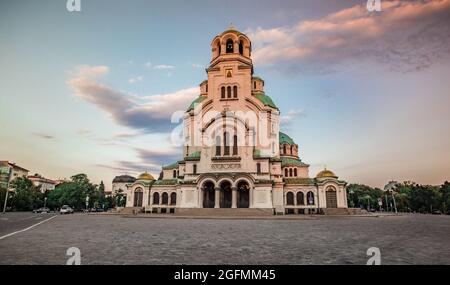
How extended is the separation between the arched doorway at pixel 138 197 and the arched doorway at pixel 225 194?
15.2 m

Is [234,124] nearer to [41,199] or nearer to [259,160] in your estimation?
[259,160]

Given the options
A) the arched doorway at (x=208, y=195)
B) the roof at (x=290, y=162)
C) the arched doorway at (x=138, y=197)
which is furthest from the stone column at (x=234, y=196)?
the arched doorway at (x=138, y=197)

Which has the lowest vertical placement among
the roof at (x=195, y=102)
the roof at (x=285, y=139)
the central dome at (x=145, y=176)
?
the central dome at (x=145, y=176)

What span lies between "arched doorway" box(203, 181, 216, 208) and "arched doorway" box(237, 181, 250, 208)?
383 cm

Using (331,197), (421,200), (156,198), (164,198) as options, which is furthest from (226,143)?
(421,200)

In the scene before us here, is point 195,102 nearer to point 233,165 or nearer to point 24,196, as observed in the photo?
point 233,165

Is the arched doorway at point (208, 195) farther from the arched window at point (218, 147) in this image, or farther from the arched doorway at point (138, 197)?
the arched doorway at point (138, 197)

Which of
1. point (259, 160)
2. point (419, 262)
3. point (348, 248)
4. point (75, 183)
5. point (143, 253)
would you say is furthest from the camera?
point (75, 183)

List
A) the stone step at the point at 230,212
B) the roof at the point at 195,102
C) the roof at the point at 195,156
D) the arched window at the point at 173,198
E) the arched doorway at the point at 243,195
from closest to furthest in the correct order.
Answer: the stone step at the point at 230,212, the arched doorway at the point at 243,195, the roof at the point at 195,156, the arched window at the point at 173,198, the roof at the point at 195,102

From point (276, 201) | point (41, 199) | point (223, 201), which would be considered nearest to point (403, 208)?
point (276, 201)

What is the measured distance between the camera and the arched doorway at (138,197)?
153 feet

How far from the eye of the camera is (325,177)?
42.6m

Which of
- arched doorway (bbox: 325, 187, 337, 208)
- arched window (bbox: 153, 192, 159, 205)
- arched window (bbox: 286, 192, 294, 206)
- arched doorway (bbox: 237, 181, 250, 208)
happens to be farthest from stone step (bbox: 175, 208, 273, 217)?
arched window (bbox: 153, 192, 159, 205)
